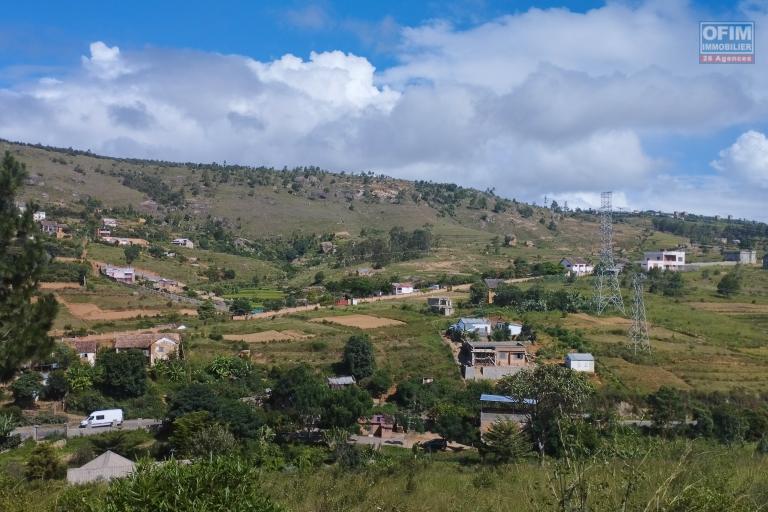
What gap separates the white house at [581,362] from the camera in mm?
30109

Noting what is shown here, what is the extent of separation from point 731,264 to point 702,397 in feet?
154

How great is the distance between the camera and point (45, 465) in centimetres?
1742

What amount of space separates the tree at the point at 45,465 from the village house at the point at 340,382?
12.5m

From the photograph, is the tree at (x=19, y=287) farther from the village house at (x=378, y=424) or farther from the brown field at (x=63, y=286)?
the brown field at (x=63, y=286)

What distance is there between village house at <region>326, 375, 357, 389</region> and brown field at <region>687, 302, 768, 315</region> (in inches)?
1100

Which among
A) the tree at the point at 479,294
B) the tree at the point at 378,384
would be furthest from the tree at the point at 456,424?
the tree at the point at 479,294

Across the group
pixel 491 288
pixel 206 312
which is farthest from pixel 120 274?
pixel 491 288

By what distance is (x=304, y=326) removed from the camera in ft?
126

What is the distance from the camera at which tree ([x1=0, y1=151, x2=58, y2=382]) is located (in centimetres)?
1179

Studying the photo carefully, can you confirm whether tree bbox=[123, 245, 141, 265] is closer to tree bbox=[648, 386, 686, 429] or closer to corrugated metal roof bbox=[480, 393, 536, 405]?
corrugated metal roof bbox=[480, 393, 536, 405]

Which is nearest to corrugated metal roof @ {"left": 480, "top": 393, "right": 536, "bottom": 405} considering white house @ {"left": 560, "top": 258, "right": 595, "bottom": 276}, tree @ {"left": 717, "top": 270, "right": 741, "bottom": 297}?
tree @ {"left": 717, "top": 270, "right": 741, "bottom": 297}

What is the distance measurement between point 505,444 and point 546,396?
391 cm

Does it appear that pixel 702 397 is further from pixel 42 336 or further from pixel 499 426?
pixel 42 336

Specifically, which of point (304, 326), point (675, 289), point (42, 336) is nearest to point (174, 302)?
point (304, 326)
